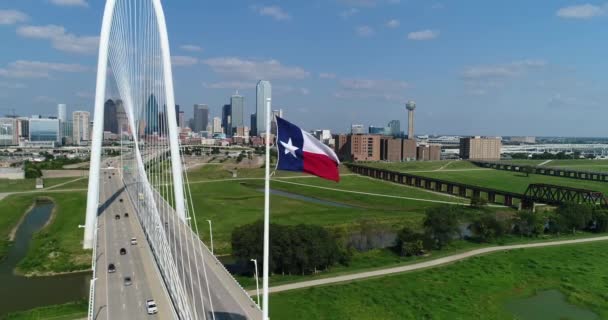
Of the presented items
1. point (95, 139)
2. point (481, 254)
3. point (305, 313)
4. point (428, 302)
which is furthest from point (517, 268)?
point (95, 139)

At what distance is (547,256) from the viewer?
34.6m

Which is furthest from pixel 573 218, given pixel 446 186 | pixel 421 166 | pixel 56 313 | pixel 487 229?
pixel 421 166

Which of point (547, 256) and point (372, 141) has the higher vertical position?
point (372, 141)

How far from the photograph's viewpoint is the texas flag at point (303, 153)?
1032cm

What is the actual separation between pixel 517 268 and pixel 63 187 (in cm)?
6188

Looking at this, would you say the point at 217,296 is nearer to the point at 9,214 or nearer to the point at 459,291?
the point at 459,291

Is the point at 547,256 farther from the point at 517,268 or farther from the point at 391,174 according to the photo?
the point at 391,174

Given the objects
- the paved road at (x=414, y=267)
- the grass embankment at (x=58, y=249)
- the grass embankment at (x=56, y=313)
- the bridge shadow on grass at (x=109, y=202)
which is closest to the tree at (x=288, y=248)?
the paved road at (x=414, y=267)

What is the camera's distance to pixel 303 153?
410 inches

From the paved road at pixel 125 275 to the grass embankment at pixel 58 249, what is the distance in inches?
78.7

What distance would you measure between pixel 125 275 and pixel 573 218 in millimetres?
40149

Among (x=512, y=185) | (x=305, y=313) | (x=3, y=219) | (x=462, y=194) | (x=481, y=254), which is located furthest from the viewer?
(x=512, y=185)

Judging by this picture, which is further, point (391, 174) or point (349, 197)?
point (391, 174)

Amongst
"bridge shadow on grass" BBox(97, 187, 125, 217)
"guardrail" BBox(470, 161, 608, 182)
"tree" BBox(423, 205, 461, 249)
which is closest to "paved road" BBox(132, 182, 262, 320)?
"tree" BBox(423, 205, 461, 249)
